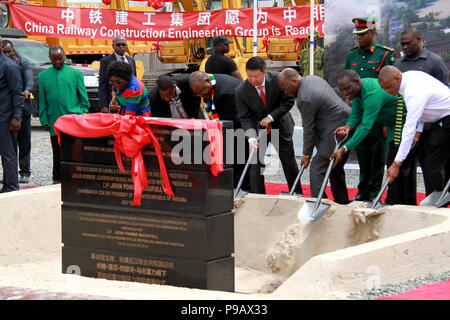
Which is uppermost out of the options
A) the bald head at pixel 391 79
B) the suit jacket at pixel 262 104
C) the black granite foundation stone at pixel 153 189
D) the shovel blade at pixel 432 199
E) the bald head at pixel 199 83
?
the bald head at pixel 391 79

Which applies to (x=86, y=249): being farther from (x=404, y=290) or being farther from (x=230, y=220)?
(x=404, y=290)


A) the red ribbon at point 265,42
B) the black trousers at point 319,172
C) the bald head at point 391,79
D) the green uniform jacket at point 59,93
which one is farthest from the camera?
the red ribbon at point 265,42

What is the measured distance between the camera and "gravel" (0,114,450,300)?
15.0 feet

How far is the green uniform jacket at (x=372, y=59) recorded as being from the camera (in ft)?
28.5

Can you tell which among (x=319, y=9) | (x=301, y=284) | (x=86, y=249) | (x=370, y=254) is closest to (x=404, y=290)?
(x=370, y=254)

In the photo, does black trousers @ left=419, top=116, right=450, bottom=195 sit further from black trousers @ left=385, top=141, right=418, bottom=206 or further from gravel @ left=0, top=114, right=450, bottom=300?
gravel @ left=0, top=114, right=450, bottom=300

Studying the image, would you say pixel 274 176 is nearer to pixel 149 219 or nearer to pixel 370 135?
pixel 370 135

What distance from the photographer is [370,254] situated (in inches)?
183

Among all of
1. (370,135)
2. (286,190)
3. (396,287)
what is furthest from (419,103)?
(286,190)

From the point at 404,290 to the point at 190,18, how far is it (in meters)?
12.9

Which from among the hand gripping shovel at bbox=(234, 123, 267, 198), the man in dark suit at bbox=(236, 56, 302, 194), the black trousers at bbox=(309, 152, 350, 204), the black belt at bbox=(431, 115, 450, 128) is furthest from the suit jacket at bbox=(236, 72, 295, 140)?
the black belt at bbox=(431, 115, 450, 128)

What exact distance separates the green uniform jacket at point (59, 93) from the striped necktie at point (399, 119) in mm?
4577

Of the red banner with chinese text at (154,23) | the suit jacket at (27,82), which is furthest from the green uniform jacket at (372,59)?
the red banner with chinese text at (154,23)

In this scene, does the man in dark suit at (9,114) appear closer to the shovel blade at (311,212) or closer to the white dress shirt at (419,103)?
the shovel blade at (311,212)
